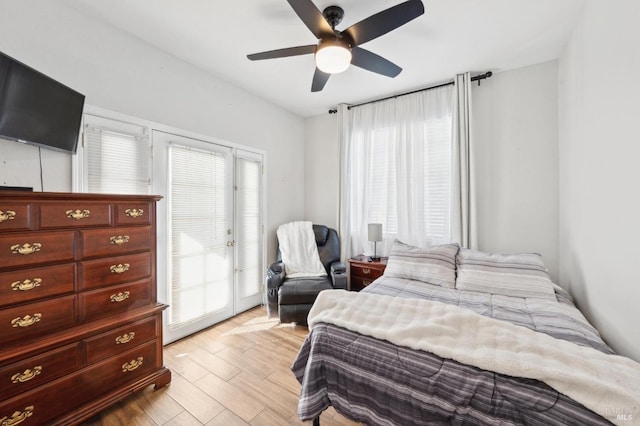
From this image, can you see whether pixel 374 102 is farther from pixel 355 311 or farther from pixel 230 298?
pixel 230 298

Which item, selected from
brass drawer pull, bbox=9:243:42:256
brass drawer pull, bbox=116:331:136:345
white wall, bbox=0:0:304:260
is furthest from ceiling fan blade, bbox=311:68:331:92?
brass drawer pull, bbox=116:331:136:345

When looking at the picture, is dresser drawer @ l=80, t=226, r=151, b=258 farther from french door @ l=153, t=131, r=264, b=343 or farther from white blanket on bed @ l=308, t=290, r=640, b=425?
white blanket on bed @ l=308, t=290, r=640, b=425

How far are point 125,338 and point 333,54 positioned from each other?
96.2 inches

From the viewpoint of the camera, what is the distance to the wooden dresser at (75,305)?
1314 mm

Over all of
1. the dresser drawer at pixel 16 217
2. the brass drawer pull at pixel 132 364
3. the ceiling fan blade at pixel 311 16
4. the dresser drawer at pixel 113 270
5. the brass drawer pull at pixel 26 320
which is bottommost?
the brass drawer pull at pixel 132 364

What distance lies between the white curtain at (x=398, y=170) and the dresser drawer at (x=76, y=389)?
2.57 meters

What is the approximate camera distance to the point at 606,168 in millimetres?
1540

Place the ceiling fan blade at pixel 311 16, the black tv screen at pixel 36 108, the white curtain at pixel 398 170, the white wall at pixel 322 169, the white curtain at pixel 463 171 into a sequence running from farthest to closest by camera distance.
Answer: the white wall at pixel 322 169 < the white curtain at pixel 398 170 < the white curtain at pixel 463 171 < the ceiling fan blade at pixel 311 16 < the black tv screen at pixel 36 108

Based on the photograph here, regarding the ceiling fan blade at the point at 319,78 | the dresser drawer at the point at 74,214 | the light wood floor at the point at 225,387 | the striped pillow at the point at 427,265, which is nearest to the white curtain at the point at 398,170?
the striped pillow at the point at 427,265

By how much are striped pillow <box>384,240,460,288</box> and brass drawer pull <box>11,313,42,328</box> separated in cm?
251

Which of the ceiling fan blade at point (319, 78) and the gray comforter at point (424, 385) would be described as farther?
the ceiling fan blade at point (319, 78)

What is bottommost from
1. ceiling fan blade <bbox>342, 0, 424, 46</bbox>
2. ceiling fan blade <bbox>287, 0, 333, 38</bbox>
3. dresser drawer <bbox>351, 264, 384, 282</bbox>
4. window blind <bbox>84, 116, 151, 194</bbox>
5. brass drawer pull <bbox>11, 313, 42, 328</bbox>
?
dresser drawer <bbox>351, 264, 384, 282</bbox>

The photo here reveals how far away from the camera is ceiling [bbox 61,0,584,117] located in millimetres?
1881

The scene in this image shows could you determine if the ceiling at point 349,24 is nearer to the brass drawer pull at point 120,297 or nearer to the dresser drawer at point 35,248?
the dresser drawer at point 35,248
